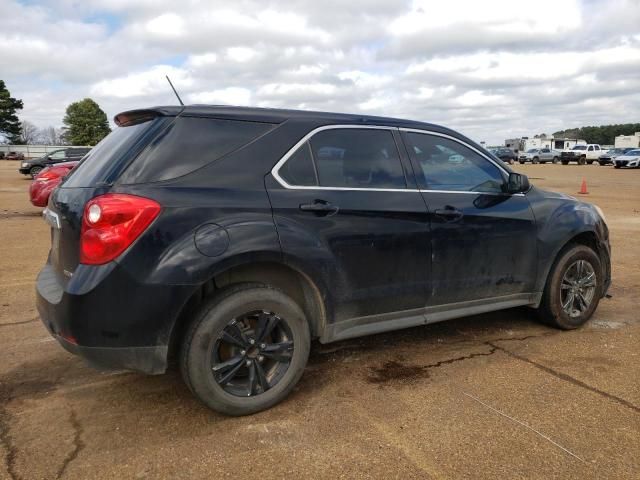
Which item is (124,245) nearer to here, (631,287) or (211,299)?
(211,299)

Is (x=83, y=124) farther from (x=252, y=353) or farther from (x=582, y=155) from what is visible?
(x=252, y=353)

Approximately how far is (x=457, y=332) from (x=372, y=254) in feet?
5.32

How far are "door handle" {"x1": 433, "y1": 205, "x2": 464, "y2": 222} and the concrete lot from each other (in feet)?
3.53

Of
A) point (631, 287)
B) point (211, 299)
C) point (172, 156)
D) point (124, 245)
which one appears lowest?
point (631, 287)

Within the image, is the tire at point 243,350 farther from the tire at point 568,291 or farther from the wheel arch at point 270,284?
Answer: the tire at point 568,291

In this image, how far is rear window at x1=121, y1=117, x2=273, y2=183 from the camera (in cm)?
295

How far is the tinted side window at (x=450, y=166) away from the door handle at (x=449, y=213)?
17 centimetres

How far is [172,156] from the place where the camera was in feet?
9.89

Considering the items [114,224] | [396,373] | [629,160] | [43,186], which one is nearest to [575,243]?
[396,373]

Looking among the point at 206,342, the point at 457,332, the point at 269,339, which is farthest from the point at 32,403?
the point at 457,332

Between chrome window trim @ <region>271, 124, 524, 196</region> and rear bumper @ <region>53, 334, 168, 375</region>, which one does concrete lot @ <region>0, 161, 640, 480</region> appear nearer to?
rear bumper @ <region>53, 334, 168, 375</region>

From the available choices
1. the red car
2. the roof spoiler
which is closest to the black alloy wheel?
the roof spoiler

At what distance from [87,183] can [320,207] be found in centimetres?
136

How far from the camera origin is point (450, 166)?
404cm
